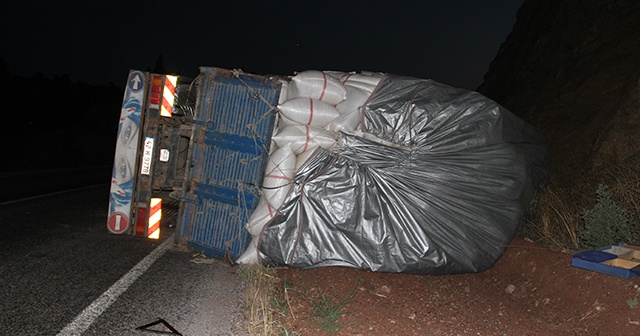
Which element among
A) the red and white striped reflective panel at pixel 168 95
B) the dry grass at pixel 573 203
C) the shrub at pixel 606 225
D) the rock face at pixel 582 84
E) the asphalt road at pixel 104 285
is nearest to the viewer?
the asphalt road at pixel 104 285

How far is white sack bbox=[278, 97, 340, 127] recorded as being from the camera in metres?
5.62

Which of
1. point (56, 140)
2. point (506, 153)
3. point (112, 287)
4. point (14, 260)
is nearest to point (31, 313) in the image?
point (112, 287)

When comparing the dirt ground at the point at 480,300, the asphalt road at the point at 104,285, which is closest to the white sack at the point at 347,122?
the dirt ground at the point at 480,300

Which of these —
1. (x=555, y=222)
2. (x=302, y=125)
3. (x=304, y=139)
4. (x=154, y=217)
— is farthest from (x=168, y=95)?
(x=555, y=222)

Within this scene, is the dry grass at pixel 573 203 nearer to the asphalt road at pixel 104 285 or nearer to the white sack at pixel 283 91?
the white sack at pixel 283 91

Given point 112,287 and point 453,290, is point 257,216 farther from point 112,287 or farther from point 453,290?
point 453,290

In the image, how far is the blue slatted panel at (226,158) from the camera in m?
5.72

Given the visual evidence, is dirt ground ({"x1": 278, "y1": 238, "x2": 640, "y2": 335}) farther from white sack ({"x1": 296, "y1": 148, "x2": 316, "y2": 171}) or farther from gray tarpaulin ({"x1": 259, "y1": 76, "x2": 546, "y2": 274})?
white sack ({"x1": 296, "y1": 148, "x2": 316, "y2": 171})

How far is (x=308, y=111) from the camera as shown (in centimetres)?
561

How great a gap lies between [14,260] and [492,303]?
16.3 ft

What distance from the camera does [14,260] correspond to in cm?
558

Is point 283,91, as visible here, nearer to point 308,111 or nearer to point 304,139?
point 308,111

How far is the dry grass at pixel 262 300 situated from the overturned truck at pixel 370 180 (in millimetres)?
209

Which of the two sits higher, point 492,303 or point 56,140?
point 492,303
